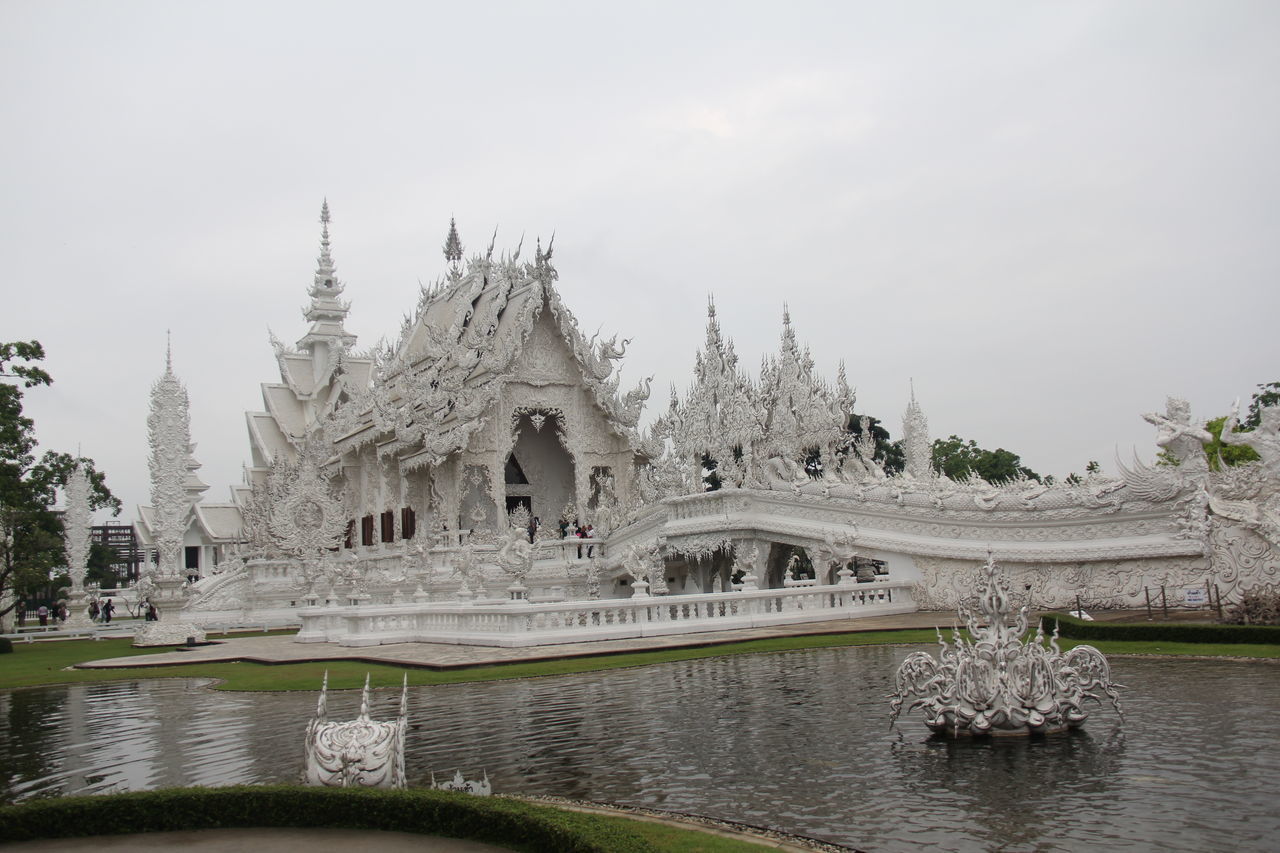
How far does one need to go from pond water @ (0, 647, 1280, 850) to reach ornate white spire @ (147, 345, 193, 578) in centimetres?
1018

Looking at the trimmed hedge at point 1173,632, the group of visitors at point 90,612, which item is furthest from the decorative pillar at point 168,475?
the trimmed hedge at point 1173,632

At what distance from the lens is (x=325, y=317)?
1827 inches

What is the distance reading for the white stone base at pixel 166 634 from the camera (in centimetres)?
2122

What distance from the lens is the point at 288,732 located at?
29.1 feet

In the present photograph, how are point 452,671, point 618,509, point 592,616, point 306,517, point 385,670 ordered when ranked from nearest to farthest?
point 452,671 → point 385,670 → point 592,616 → point 306,517 → point 618,509

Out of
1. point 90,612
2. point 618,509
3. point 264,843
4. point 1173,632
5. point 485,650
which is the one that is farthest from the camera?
point 90,612

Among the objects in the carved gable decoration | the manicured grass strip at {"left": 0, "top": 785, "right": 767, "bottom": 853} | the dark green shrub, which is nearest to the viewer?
the manicured grass strip at {"left": 0, "top": 785, "right": 767, "bottom": 853}

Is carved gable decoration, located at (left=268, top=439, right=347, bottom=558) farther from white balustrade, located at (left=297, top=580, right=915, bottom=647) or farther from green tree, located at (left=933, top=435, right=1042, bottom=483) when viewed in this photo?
green tree, located at (left=933, top=435, right=1042, bottom=483)

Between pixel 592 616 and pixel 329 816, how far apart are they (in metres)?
10.5

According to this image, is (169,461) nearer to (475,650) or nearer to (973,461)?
(475,650)

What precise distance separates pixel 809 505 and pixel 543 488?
38.6ft

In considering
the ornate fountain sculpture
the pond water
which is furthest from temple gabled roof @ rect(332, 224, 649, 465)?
the ornate fountain sculpture

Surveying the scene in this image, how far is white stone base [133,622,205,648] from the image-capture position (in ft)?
69.6

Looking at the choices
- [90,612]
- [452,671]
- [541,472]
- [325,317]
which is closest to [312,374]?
[325,317]
